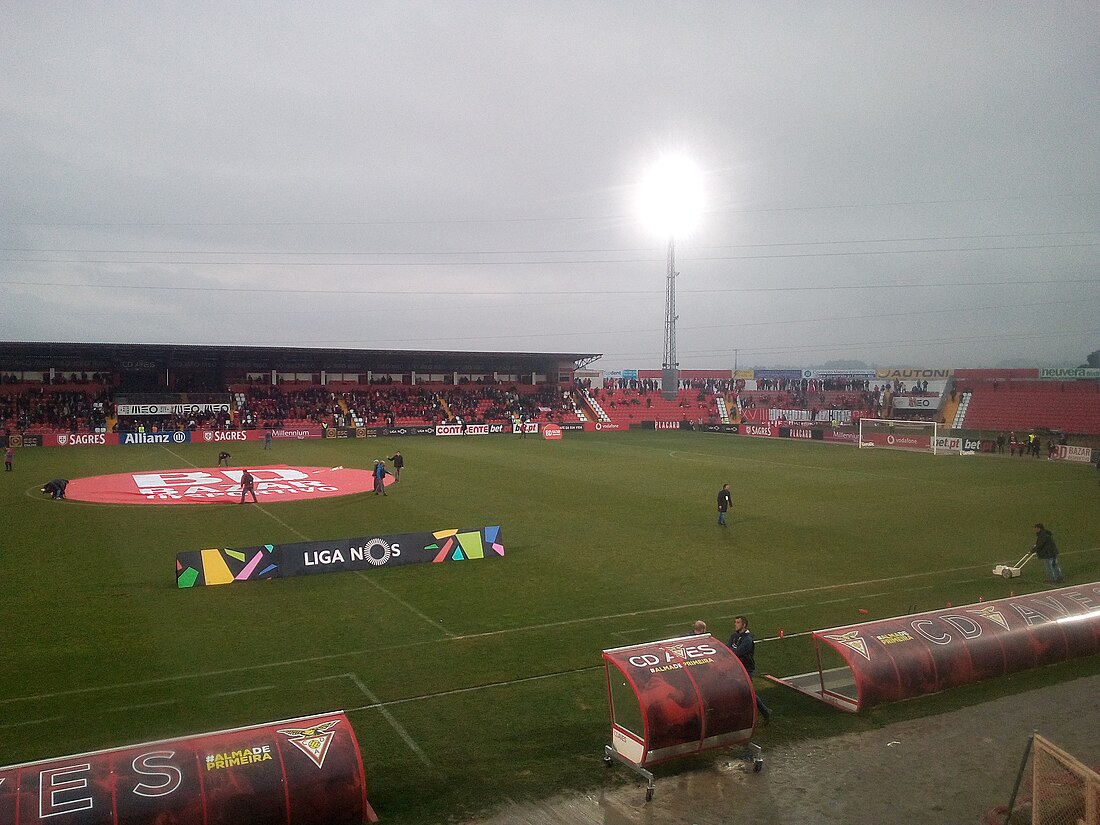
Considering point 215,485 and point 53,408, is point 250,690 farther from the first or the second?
point 53,408

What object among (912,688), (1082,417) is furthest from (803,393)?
(912,688)

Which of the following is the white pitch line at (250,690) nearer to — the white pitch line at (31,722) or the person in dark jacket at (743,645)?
the white pitch line at (31,722)

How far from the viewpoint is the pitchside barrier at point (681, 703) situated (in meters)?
9.05

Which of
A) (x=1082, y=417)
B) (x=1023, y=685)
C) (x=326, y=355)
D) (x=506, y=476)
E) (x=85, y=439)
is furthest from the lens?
(x=326, y=355)

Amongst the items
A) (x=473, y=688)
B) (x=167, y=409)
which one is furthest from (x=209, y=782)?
(x=167, y=409)

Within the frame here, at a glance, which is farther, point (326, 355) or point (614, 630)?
point (326, 355)

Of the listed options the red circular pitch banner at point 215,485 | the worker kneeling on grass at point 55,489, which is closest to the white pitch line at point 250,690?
the red circular pitch banner at point 215,485

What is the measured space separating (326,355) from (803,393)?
49193 mm

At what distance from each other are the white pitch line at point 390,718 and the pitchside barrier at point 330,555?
680cm

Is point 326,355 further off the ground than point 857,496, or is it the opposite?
point 326,355

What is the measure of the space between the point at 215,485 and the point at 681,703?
29.0 metres

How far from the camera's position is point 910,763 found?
379 inches

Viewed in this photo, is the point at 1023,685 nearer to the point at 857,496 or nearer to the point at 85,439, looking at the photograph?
the point at 857,496

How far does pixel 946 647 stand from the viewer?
11.5m
